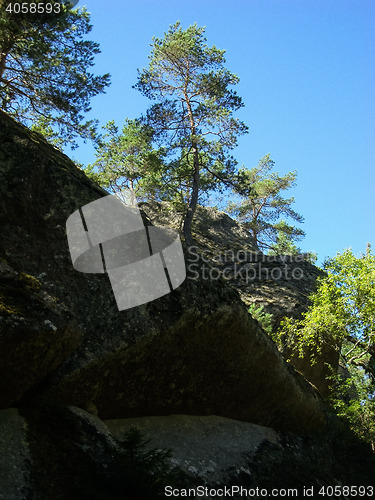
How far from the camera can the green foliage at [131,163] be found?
2027 centimetres

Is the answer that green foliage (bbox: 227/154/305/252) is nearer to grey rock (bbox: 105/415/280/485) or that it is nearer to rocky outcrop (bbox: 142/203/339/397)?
rocky outcrop (bbox: 142/203/339/397)

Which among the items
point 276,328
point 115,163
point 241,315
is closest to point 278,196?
point 115,163

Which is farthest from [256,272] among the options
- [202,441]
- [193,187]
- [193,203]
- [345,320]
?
[202,441]

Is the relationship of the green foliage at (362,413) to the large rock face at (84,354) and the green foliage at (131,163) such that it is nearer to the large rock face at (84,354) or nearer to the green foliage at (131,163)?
the large rock face at (84,354)

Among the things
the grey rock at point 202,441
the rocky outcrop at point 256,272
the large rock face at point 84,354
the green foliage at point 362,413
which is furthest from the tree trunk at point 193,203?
the grey rock at point 202,441

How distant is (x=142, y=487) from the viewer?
15.2 ft

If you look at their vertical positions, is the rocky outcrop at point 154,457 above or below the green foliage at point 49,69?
below

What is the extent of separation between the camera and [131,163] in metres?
24.8

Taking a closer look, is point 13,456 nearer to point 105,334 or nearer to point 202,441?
point 105,334

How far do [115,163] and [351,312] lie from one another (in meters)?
17.5

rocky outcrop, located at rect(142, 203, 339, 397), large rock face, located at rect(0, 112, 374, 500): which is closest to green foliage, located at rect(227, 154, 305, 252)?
rocky outcrop, located at rect(142, 203, 339, 397)

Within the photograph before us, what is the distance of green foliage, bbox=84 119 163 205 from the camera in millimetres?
20266

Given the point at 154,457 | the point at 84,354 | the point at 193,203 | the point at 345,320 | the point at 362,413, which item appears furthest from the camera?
the point at 193,203

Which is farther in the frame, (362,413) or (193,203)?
(193,203)
